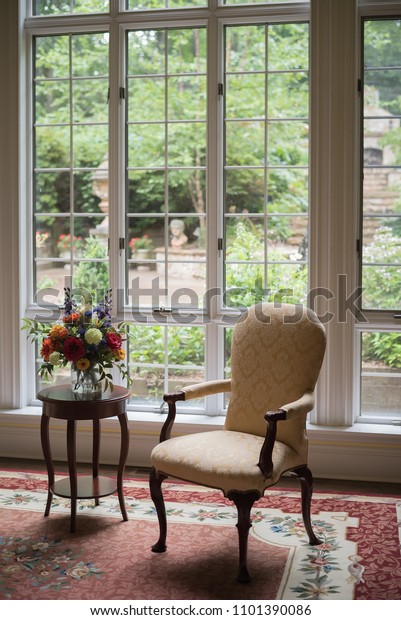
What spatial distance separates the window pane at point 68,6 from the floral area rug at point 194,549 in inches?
123

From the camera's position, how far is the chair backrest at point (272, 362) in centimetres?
394

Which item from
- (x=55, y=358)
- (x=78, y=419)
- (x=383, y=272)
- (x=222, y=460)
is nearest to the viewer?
(x=222, y=460)

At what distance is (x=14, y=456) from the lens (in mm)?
5402

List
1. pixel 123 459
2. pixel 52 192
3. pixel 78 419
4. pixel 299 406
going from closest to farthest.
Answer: pixel 299 406, pixel 78 419, pixel 123 459, pixel 52 192

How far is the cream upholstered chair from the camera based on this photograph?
3492 mm

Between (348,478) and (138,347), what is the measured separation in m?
1.63

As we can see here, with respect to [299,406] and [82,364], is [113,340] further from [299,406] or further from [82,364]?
[299,406]

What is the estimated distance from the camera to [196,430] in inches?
200

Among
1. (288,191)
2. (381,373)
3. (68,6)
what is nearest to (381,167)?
(288,191)

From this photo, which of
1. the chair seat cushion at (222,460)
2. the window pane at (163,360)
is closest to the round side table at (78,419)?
the chair seat cushion at (222,460)

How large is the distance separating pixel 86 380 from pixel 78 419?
25cm

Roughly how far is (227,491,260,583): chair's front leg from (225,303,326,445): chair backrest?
50 cm
